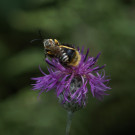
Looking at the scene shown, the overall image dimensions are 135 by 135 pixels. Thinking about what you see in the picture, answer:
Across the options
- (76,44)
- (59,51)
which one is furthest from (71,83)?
(76,44)

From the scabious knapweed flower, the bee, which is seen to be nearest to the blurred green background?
the scabious knapweed flower

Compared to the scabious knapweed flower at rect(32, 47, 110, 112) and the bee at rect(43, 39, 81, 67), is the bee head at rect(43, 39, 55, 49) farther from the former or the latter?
the scabious knapweed flower at rect(32, 47, 110, 112)

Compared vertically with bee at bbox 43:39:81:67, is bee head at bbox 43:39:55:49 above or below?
above

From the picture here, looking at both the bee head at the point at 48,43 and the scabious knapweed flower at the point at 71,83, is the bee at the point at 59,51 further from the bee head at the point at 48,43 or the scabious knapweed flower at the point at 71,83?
the scabious knapweed flower at the point at 71,83

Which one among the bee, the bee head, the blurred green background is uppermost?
the bee head

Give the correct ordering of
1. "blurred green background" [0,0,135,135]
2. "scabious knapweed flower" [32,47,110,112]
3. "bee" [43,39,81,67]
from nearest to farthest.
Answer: "bee" [43,39,81,67] → "scabious knapweed flower" [32,47,110,112] → "blurred green background" [0,0,135,135]
